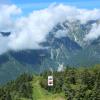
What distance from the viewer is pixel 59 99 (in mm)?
188125

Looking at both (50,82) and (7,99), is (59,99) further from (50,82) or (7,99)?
(50,82)

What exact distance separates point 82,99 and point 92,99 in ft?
12.3

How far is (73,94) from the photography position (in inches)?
5679

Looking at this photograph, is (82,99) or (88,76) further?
(88,76)

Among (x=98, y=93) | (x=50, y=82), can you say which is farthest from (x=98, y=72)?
(x=50, y=82)

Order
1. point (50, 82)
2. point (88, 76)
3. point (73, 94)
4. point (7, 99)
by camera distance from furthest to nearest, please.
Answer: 1. point (7, 99)
2. point (88, 76)
3. point (73, 94)
4. point (50, 82)

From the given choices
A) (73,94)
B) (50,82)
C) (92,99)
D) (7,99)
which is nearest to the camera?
(50,82)

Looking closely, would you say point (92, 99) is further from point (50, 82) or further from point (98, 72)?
point (98, 72)

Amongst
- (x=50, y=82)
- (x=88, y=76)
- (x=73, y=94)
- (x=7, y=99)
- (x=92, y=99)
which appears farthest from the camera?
(x=7, y=99)

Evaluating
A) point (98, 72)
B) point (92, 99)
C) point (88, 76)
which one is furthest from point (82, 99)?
point (98, 72)

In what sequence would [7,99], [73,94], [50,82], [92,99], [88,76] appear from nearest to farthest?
[50,82], [92,99], [73,94], [88,76], [7,99]

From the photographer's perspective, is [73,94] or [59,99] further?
[59,99]

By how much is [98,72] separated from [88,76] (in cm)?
1689

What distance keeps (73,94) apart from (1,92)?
159ft
